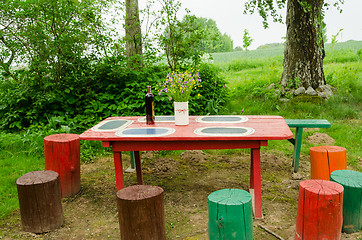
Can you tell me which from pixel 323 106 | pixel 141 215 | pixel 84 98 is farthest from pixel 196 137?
pixel 323 106

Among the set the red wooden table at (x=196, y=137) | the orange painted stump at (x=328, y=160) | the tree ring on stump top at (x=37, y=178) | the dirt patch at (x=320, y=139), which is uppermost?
the red wooden table at (x=196, y=137)

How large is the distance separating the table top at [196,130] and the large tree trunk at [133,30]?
3.35m

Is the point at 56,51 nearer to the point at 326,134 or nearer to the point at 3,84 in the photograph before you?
the point at 3,84

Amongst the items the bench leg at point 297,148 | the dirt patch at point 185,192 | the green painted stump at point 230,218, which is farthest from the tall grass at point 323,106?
the green painted stump at point 230,218

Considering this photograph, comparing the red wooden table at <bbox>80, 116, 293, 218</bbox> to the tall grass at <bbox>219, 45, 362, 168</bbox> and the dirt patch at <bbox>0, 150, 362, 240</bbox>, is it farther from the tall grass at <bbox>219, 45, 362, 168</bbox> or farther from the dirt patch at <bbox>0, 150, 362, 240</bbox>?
the tall grass at <bbox>219, 45, 362, 168</bbox>

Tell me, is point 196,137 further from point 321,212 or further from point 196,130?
point 321,212

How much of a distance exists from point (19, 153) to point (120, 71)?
2.41m

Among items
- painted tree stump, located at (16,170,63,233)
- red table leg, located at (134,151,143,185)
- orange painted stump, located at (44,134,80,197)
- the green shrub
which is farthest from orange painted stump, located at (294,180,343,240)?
the green shrub

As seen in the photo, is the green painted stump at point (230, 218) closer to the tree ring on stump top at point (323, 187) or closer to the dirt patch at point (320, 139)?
the tree ring on stump top at point (323, 187)

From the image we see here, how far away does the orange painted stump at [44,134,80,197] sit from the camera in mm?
4133

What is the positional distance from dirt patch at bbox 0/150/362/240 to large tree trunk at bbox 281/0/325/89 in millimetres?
2783

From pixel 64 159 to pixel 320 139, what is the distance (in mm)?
4114

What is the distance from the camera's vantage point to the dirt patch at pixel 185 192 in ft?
11.0

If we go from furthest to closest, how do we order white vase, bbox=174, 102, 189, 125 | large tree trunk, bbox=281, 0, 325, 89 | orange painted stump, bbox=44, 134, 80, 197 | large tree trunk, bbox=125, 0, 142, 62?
large tree trunk, bbox=281, 0, 325, 89 → large tree trunk, bbox=125, 0, 142, 62 → orange painted stump, bbox=44, 134, 80, 197 → white vase, bbox=174, 102, 189, 125
